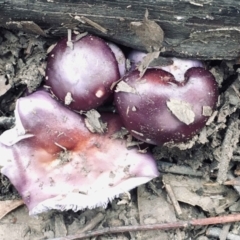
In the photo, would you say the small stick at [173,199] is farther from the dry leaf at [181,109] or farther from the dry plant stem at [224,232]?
the dry leaf at [181,109]

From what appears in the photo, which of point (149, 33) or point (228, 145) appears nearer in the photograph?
point (149, 33)

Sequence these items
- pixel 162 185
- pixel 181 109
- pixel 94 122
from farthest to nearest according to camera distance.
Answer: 1. pixel 162 185
2. pixel 94 122
3. pixel 181 109

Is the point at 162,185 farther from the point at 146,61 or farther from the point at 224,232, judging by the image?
the point at 146,61

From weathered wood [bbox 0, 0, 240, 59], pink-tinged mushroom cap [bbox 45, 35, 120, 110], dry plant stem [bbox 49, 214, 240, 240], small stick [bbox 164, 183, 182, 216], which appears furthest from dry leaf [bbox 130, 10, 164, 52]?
dry plant stem [bbox 49, 214, 240, 240]

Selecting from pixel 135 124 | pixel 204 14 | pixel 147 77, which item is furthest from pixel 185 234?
pixel 204 14

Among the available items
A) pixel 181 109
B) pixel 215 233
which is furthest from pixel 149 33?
pixel 215 233

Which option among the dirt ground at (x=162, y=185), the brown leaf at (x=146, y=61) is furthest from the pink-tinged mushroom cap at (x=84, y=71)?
the dirt ground at (x=162, y=185)

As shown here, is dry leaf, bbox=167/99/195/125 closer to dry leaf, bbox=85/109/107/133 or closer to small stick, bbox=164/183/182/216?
dry leaf, bbox=85/109/107/133
